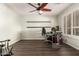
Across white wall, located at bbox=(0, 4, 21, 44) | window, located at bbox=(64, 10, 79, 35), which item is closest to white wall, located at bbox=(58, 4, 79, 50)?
window, located at bbox=(64, 10, 79, 35)

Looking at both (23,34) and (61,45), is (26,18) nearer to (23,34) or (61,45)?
(23,34)

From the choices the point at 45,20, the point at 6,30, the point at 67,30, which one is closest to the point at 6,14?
the point at 6,30

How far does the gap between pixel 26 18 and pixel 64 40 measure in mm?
893

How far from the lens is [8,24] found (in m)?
1.31

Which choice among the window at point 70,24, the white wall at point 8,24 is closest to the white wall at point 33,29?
the white wall at point 8,24

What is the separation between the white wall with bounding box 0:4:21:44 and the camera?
1.19 m

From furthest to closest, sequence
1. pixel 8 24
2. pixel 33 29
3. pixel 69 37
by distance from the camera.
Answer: pixel 69 37
pixel 33 29
pixel 8 24

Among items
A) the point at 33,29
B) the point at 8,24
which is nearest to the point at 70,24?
the point at 33,29

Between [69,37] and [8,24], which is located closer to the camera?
[8,24]

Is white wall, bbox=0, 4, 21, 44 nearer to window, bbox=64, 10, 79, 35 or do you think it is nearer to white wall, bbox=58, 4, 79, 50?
white wall, bbox=58, 4, 79, 50

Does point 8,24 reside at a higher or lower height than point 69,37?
higher

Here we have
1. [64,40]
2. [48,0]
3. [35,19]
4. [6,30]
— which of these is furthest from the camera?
[64,40]

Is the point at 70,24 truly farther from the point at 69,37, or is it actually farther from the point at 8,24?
the point at 8,24

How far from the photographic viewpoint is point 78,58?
0.96 metres
